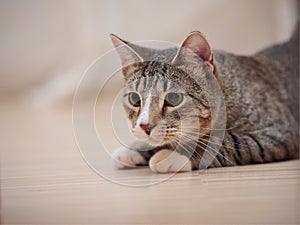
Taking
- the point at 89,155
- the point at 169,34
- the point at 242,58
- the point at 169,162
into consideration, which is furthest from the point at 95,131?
the point at 242,58

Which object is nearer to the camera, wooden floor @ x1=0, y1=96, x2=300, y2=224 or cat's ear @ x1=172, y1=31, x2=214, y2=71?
wooden floor @ x1=0, y1=96, x2=300, y2=224

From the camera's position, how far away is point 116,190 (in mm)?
1023

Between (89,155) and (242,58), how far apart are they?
1.62ft

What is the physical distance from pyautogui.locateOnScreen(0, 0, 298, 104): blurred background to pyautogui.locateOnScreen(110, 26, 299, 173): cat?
0.06 meters

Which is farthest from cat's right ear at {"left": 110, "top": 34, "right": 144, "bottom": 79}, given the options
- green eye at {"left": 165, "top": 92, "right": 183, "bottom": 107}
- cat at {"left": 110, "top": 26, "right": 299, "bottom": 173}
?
green eye at {"left": 165, "top": 92, "right": 183, "bottom": 107}

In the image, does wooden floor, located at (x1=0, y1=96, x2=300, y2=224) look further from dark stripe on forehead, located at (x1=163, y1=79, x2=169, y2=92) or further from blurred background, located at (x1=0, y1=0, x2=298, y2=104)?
dark stripe on forehead, located at (x1=163, y1=79, x2=169, y2=92)

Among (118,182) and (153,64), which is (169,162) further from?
(153,64)

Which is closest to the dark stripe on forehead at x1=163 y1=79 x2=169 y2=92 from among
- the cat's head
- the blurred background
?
the cat's head

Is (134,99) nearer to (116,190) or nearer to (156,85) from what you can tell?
(156,85)

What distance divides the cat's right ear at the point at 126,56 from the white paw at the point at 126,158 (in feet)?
0.57

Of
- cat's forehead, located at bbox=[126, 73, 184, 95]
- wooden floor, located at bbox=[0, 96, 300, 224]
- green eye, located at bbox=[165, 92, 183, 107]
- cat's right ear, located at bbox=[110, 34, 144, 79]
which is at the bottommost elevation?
wooden floor, located at bbox=[0, 96, 300, 224]

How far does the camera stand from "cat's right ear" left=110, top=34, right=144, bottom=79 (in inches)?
43.2

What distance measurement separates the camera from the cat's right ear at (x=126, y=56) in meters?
1.10

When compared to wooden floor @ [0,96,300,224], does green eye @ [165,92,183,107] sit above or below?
above
